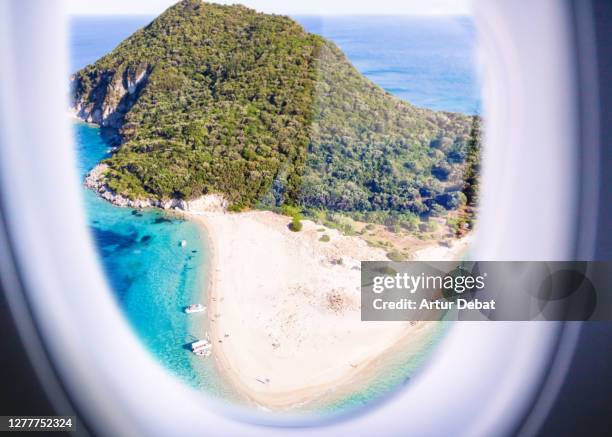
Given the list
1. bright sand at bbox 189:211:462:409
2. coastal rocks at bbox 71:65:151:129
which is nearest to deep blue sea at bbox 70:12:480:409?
bright sand at bbox 189:211:462:409

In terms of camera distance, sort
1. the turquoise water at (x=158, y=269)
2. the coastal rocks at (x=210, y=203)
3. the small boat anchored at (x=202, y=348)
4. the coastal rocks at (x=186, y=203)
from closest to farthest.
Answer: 1. the turquoise water at (x=158, y=269)
2. the small boat anchored at (x=202, y=348)
3. the coastal rocks at (x=186, y=203)
4. the coastal rocks at (x=210, y=203)

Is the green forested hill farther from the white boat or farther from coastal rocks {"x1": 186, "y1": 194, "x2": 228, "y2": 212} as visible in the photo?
the white boat

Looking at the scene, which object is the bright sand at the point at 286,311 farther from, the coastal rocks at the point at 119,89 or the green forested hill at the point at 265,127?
the coastal rocks at the point at 119,89

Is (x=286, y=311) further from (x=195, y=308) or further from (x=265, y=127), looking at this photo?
(x=265, y=127)

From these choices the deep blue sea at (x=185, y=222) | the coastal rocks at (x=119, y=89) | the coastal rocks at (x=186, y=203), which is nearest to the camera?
the deep blue sea at (x=185, y=222)

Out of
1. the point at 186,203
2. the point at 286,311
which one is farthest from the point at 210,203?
the point at 286,311

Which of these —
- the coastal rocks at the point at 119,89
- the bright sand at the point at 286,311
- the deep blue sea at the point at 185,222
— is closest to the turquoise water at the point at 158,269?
the deep blue sea at the point at 185,222

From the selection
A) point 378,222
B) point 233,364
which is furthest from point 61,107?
point 378,222
